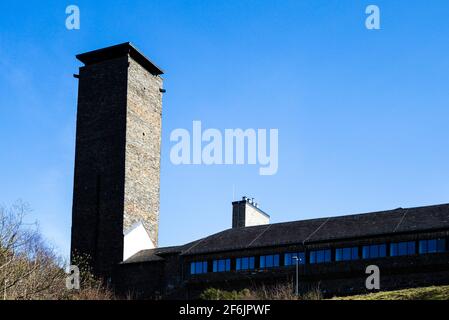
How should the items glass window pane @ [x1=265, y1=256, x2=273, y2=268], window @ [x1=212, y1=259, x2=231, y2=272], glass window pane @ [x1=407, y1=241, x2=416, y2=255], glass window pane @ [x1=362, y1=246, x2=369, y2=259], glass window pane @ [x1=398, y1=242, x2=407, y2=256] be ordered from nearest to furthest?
glass window pane @ [x1=407, y1=241, x2=416, y2=255], glass window pane @ [x1=398, y1=242, x2=407, y2=256], glass window pane @ [x1=362, y1=246, x2=369, y2=259], glass window pane @ [x1=265, y1=256, x2=273, y2=268], window @ [x1=212, y1=259, x2=231, y2=272]

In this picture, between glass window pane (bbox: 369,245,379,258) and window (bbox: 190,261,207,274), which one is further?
window (bbox: 190,261,207,274)

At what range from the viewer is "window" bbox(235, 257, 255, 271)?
170ft

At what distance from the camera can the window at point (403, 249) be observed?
46219 mm

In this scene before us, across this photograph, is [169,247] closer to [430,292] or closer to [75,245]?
[75,245]

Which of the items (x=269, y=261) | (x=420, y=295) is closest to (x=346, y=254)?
(x=269, y=261)

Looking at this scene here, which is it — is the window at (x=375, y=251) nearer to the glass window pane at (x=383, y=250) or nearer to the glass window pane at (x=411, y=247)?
the glass window pane at (x=383, y=250)

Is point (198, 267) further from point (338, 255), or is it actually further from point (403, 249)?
point (403, 249)

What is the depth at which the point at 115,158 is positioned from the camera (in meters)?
61.7

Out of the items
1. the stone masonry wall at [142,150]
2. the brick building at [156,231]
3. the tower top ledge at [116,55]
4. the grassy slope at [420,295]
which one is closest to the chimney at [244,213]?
the brick building at [156,231]

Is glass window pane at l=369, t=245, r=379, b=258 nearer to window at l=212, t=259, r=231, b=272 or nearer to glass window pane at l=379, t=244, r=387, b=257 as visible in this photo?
glass window pane at l=379, t=244, r=387, b=257

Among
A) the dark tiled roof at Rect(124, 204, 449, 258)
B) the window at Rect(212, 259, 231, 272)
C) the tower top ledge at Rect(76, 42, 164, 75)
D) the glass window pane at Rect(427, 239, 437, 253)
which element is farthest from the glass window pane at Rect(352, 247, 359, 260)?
the tower top ledge at Rect(76, 42, 164, 75)

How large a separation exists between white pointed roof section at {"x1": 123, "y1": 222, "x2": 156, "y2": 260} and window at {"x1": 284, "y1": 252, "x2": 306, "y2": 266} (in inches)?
559
